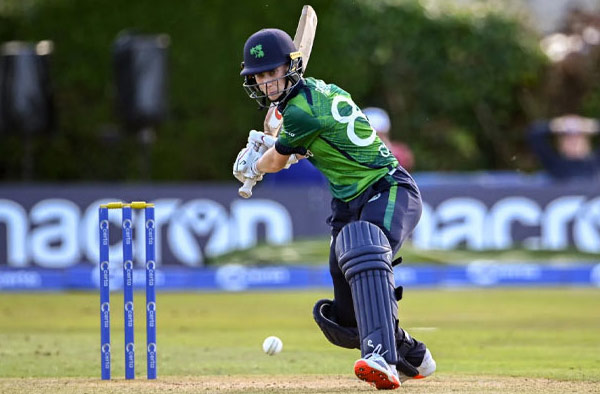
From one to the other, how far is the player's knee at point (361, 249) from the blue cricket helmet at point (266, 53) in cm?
70

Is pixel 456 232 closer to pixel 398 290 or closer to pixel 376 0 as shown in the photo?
pixel 376 0

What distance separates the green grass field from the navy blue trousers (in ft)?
1.18

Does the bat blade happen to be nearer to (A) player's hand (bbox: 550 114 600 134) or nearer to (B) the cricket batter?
(B) the cricket batter

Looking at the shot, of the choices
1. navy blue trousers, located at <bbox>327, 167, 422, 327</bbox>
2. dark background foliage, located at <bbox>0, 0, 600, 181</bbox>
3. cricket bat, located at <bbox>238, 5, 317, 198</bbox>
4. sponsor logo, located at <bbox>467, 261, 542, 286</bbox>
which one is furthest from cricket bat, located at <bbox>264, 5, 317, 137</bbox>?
dark background foliage, located at <bbox>0, 0, 600, 181</bbox>

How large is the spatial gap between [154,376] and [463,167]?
10680 millimetres

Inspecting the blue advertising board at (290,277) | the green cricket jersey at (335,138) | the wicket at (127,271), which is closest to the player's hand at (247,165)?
the green cricket jersey at (335,138)

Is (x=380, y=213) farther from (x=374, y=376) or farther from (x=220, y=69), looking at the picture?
(x=220, y=69)

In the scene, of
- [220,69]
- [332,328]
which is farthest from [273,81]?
[220,69]

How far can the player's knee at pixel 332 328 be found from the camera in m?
5.29

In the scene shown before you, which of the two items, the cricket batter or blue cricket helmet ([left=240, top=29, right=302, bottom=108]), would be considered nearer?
the cricket batter

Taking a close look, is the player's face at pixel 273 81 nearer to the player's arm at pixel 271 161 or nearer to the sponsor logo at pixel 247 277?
the player's arm at pixel 271 161

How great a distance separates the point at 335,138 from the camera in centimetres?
514

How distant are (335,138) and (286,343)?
286cm

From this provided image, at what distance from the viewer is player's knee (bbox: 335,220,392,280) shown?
195 inches
